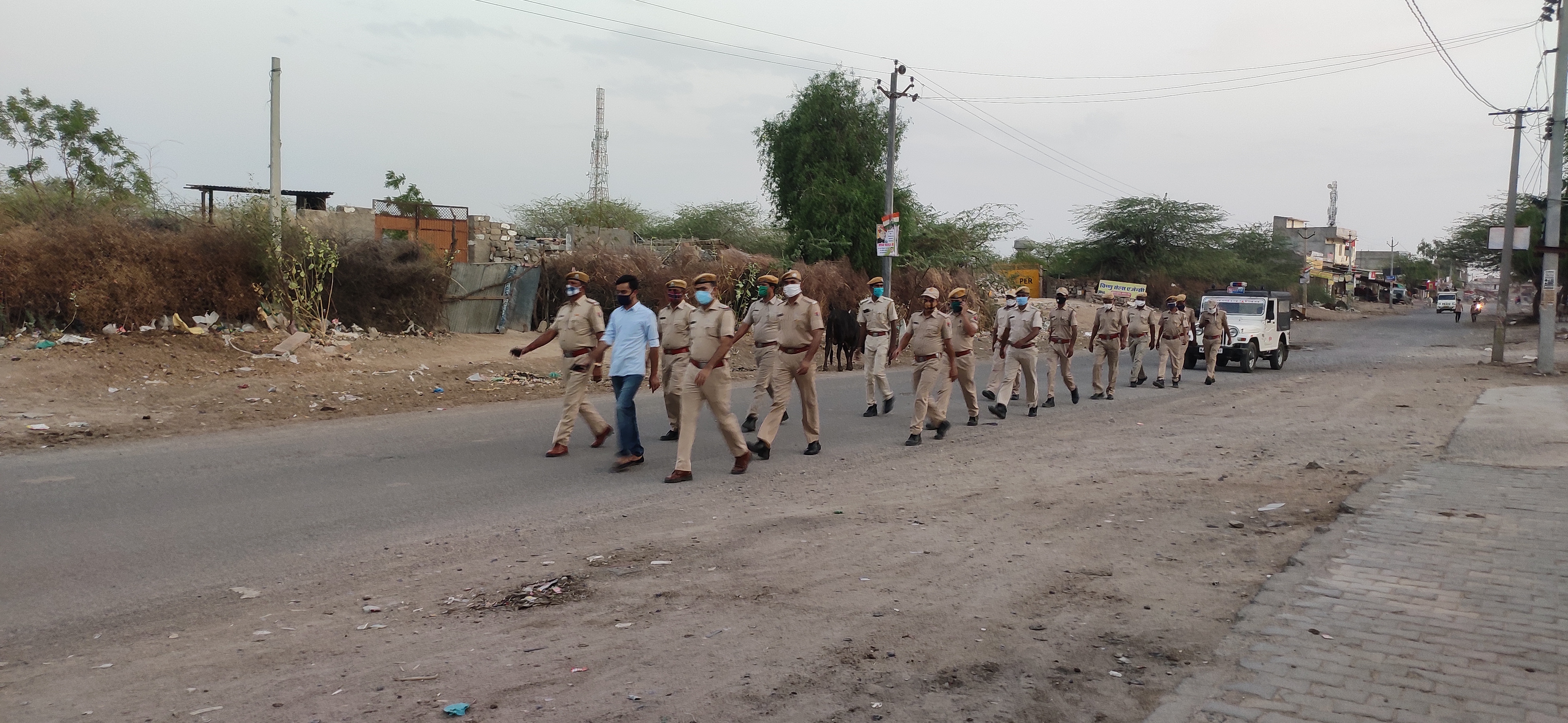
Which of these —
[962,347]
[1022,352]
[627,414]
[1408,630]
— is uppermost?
[962,347]

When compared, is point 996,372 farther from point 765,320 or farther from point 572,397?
point 572,397

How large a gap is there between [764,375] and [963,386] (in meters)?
2.64

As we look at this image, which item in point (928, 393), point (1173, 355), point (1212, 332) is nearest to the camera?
point (928, 393)

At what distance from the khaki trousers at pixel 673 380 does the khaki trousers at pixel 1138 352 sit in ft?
37.2

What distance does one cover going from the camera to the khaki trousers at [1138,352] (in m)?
20.1

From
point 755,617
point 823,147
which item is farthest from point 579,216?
point 755,617

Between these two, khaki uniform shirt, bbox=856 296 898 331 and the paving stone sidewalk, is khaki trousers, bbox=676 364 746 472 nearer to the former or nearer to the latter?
the paving stone sidewalk

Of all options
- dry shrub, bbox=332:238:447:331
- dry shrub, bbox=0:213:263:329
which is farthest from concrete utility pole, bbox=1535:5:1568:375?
dry shrub, bbox=0:213:263:329

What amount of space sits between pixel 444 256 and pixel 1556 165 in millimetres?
23490

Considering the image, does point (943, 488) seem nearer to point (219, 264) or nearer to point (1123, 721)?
point (1123, 721)

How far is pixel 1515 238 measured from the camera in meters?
23.2

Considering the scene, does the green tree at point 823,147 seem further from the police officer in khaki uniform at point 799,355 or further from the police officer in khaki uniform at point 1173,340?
the police officer in khaki uniform at point 799,355

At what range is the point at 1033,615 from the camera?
5258 millimetres

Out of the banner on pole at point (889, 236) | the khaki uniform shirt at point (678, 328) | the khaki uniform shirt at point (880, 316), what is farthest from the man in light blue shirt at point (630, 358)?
the banner on pole at point (889, 236)
